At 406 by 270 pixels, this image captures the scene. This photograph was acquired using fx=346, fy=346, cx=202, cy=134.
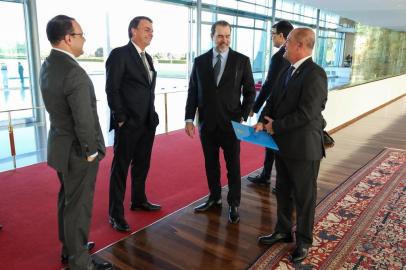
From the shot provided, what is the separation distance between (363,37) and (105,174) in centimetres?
918

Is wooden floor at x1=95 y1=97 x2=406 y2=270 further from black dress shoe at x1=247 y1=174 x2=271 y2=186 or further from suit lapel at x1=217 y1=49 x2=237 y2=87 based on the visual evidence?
suit lapel at x1=217 y1=49 x2=237 y2=87

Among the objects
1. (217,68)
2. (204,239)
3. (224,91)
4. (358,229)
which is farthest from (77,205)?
(358,229)

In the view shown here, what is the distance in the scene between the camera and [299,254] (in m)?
2.51

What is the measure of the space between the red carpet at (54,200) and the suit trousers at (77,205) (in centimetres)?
28

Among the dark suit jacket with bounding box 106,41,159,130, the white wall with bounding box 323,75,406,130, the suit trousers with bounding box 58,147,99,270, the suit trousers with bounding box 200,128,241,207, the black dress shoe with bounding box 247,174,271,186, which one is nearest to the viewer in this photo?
the suit trousers with bounding box 58,147,99,270

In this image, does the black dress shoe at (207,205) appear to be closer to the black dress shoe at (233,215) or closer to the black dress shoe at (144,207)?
the black dress shoe at (233,215)

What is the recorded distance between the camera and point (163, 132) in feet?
21.2

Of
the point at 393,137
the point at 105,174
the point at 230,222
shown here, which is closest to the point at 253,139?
the point at 230,222

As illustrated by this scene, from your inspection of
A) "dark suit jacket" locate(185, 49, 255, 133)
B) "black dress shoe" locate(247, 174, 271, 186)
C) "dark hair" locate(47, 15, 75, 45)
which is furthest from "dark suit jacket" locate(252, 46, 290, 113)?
"dark hair" locate(47, 15, 75, 45)

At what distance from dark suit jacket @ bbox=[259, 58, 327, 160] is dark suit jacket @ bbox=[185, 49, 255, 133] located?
1.81 ft

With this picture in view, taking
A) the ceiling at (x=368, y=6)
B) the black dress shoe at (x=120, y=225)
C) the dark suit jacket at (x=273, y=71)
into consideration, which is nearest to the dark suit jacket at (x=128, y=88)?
the black dress shoe at (x=120, y=225)

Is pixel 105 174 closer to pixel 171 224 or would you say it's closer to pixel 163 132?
pixel 171 224

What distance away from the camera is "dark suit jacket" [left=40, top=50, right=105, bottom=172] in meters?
1.93

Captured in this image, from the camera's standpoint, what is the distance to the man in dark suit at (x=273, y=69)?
135 inches
